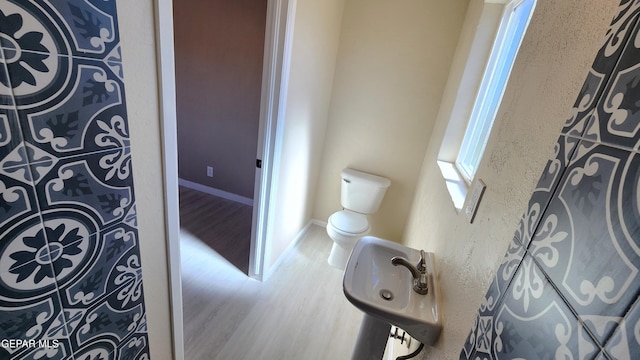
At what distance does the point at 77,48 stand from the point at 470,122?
177cm

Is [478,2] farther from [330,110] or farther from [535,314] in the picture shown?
[535,314]

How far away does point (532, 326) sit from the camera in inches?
14.6

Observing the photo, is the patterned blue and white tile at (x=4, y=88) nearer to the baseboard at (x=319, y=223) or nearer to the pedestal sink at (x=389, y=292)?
the pedestal sink at (x=389, y=292)

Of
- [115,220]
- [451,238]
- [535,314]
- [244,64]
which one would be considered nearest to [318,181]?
[244,64]

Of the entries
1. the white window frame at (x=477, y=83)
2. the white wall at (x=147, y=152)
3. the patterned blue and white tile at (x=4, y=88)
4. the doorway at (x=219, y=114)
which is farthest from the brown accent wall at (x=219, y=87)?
the patterned blue and white tile at (x=4, y=88)

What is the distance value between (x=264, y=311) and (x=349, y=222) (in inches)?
36.9

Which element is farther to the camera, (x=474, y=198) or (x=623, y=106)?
(x=474, y=198)

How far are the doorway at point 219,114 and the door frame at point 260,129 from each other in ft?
1.99

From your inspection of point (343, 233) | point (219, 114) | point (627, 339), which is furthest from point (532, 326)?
point (219, 114)

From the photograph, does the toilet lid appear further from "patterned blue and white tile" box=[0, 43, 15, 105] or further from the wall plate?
"patterned blue and white tile" box=[0, 43, 15, 105]

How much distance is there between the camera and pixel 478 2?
161cm

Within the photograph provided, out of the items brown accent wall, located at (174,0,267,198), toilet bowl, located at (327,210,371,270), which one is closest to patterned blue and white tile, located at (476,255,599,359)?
toilet bowl, located at (327,210,371,270)

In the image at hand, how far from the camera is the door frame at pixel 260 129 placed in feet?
2.30

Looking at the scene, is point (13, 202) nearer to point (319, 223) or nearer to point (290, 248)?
point (290, 248)
